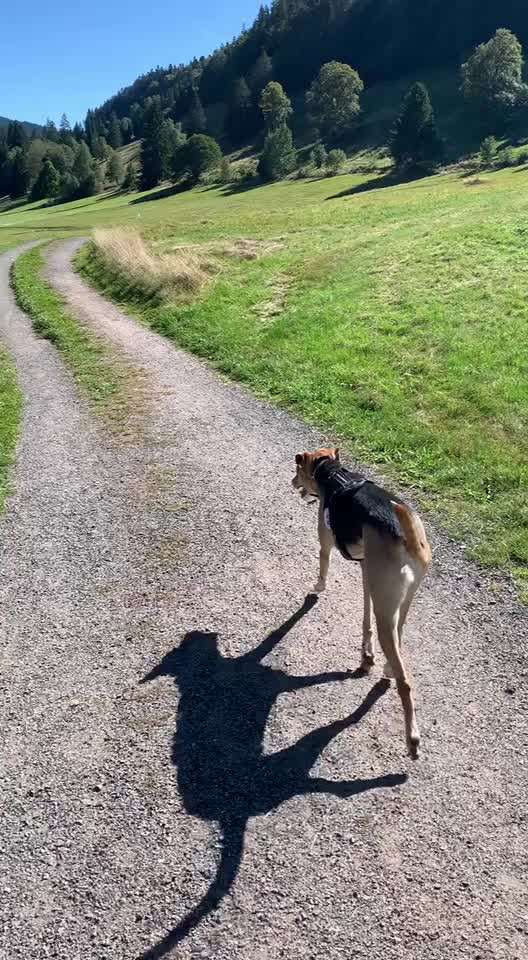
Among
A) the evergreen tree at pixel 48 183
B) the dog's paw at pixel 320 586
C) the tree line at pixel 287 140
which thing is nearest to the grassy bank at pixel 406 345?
the dog's paw at pixel 320 586

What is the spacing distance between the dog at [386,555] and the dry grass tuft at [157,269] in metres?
18.2

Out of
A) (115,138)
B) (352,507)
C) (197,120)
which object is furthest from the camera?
(115,138)

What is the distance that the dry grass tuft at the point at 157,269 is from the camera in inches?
902

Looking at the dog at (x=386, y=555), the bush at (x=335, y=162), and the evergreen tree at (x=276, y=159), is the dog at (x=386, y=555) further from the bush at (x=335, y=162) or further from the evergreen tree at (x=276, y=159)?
the evergreen tree at (x=276, y=159)

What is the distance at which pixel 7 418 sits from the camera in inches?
536

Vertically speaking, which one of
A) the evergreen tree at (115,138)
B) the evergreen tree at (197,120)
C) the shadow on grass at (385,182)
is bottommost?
the shadow on grass at (385,182)

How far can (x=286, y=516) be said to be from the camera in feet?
29.9

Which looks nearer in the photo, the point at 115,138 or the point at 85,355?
the point at 85,355

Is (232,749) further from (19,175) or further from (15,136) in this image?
(15,136)

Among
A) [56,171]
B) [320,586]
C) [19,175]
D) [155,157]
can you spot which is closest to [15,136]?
[19,175]

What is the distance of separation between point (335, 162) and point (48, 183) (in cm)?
5207

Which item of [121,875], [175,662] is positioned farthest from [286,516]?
[121,875]

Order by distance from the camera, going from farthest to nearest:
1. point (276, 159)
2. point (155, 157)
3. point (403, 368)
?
point (155, 157), point (276, 159), point (403, 368)

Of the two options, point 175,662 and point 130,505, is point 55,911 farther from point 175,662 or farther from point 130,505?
point 130,505
